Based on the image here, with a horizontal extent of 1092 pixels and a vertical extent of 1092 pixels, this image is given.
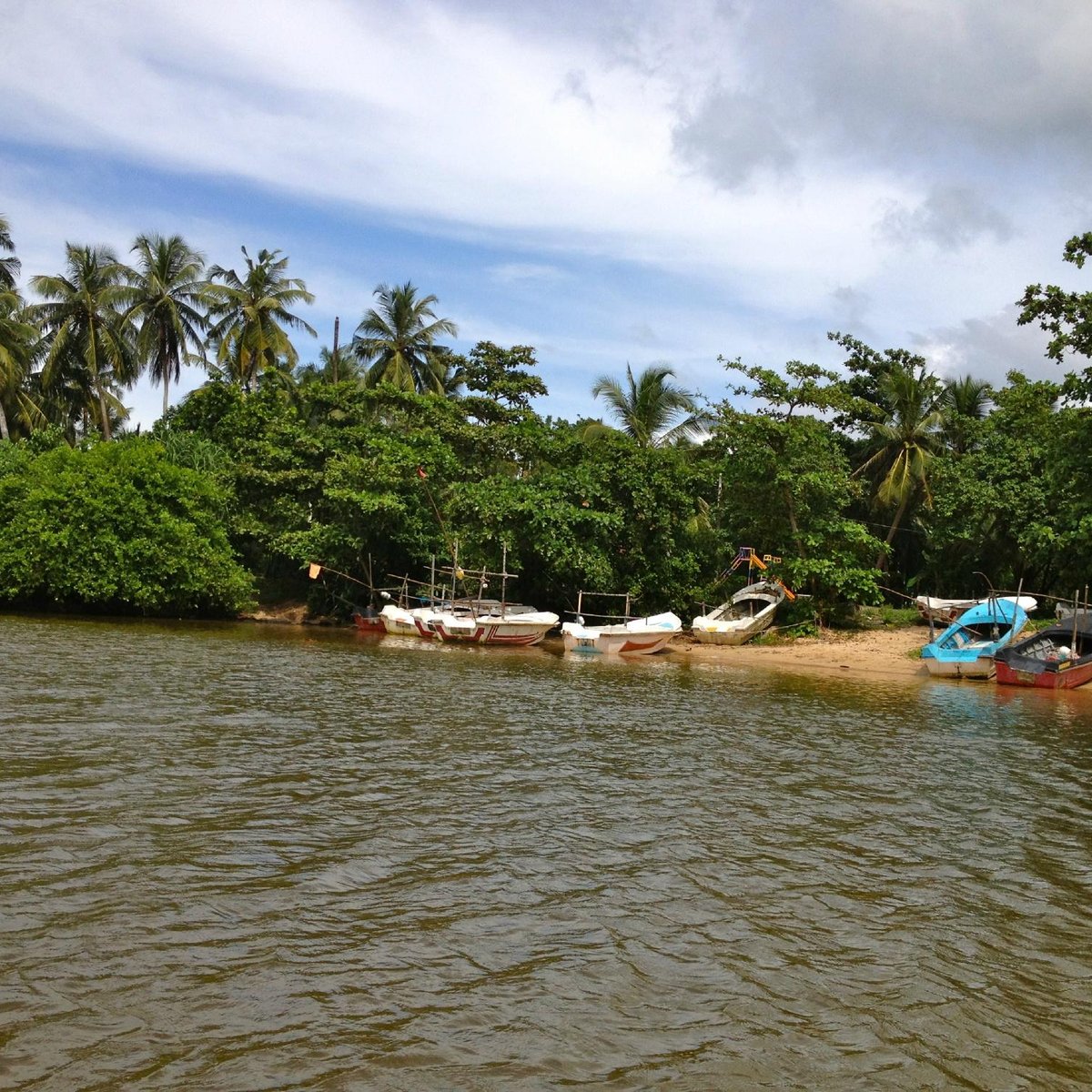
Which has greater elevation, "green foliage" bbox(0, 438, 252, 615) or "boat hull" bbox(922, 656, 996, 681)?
"green foliage" bbox(0, 438, 252, 615)

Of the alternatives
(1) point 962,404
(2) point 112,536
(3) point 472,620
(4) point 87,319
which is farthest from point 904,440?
(4) point 87,319

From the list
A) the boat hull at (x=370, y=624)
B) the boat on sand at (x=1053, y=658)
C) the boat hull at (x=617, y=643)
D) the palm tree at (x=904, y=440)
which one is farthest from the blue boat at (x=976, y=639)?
the boat hull at (x=370, y=624)

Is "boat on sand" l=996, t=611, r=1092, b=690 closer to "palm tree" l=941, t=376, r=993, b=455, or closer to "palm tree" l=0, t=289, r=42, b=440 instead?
"palm tree" l=941, t=376, r=993, b=455

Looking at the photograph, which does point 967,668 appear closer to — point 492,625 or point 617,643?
point 617,643

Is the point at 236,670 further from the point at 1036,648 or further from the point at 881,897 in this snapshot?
the point at 1036,648

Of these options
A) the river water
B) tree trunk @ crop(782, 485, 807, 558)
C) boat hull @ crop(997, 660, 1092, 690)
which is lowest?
the river water

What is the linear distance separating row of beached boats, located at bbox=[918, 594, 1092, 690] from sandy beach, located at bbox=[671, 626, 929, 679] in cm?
114

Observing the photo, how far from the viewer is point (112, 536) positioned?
34.0 metres

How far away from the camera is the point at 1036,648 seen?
1086 inches

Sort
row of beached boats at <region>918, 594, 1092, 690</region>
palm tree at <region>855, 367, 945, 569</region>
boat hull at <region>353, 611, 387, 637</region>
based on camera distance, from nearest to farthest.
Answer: row of beached boats at <region>918, 594, 1092, 690</region> < boat hull at <region>353, 611, 387, 637</region> < palm tree at <region>855, 367, 945, 569</region>

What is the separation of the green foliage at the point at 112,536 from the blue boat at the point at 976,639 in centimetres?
2389

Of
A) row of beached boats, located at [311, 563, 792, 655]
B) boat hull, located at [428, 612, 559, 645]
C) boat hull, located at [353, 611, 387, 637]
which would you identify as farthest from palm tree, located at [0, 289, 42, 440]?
boat hull, located at [428, 612, 559, 645]

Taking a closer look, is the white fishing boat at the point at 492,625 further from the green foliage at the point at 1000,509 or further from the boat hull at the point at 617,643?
the green foliage at the point at 1000,509

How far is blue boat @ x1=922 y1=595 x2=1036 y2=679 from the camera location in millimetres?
26906
